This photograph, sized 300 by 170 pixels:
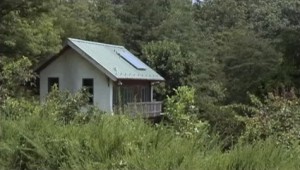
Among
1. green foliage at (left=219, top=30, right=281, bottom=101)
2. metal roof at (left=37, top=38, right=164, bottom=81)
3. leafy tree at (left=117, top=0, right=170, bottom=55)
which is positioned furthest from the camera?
leafy tree at (left=117, top=0, right=170, bottom=55)

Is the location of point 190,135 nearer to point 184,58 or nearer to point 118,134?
point 118,134

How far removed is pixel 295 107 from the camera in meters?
7.18

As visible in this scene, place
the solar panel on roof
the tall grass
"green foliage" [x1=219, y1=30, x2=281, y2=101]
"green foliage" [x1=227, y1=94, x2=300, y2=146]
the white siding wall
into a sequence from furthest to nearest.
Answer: "green foliage" [x1=219, y1=30, x2=281, y2=101] → the solar panel on roof → the white siding wall → "green foliage" [x1=227, y1=94, x2=300, y2=146] → the tall grass

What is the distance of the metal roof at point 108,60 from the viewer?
3269 centimetres

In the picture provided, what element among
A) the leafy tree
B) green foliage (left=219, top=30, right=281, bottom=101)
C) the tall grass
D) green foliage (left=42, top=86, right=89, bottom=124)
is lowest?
the tall grass

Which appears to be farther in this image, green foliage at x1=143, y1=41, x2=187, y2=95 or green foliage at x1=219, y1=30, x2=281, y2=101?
green foliage at x1=143, y1=41, x2=187, y2=95

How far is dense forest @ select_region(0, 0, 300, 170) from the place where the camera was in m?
5.01

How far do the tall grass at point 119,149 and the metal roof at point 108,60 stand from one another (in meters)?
26.4

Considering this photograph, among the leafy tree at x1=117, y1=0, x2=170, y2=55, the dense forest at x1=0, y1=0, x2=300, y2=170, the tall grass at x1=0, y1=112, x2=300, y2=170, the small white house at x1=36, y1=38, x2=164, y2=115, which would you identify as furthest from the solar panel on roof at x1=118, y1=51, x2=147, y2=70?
the tall grass at x1=0, y1=112, x2=300, y2=170

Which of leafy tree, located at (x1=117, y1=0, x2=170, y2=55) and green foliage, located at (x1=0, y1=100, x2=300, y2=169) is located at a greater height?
leafy tree, located at (x1=117, y1=0, x2=170, y2=55)

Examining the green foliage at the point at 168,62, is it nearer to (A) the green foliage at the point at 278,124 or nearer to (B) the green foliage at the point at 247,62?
(B) the green foliage at the point at 247,62

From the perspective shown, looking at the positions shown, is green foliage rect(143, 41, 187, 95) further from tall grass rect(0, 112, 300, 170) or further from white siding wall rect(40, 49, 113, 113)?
tall grass rect(0, 112, 300, 170)

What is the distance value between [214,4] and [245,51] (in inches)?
871

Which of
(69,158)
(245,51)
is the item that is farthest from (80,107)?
(245,51)
